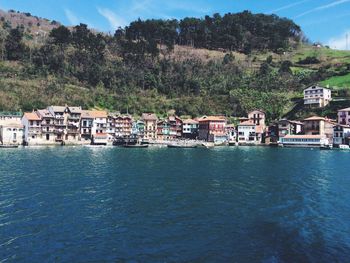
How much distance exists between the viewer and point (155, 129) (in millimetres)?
129000

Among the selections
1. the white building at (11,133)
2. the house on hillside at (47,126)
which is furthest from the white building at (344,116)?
the white building at (11,133)

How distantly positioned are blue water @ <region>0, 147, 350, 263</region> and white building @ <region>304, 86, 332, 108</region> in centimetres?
8632

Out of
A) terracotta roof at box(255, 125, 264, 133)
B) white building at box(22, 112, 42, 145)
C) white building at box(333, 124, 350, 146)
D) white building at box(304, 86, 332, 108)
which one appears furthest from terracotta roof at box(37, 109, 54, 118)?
white building at box(304, 86, 332, 108)

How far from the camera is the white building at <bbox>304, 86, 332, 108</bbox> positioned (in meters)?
133

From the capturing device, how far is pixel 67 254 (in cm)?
2212

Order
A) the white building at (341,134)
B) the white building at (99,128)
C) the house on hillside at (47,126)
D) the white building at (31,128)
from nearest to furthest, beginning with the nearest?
the white building at (31,128)
the house on hillside at (47,126)
the white building at (341,134)
the white building at (99,128)

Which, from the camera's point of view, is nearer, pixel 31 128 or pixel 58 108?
pixel 31 128

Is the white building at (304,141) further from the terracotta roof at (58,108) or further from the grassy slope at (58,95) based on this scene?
the terracotta roof at (58,108)

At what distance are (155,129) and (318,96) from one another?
60.1 m

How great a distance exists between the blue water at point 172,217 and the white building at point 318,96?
86.3m

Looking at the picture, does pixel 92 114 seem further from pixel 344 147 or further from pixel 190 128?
pixel 344 147

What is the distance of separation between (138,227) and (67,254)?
6624 mm

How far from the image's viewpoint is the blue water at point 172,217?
22.7 meters

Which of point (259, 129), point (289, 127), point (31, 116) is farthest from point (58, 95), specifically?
point (289, 127)
